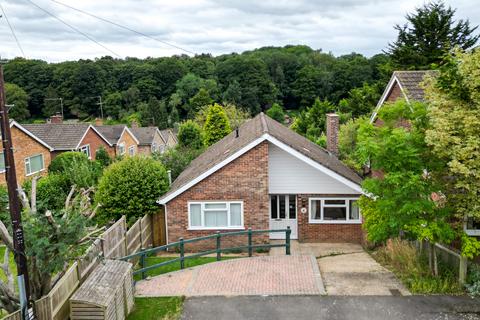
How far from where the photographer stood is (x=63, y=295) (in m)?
10.0

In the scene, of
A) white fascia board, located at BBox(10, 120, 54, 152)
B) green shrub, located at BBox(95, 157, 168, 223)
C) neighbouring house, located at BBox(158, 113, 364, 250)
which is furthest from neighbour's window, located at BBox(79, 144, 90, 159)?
neighbouring house, located at BBox(158, 113, 364, 250)

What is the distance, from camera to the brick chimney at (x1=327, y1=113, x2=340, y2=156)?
23.4m

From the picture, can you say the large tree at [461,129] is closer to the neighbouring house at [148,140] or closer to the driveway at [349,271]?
the driveway at [349,271]

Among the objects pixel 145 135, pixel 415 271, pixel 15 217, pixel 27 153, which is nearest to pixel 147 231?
pixel 15 217

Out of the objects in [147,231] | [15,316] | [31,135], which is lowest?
[147,231]

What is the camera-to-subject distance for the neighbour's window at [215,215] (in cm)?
1812

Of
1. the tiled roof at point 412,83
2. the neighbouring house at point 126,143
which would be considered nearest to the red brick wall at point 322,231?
the tiled roof at point 412,83

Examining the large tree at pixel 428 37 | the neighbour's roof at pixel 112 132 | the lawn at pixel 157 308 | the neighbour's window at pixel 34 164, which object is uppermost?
the large tree at pixel 428 37

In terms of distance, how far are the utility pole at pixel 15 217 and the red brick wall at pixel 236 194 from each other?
9.31 metres

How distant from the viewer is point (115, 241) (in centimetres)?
1373

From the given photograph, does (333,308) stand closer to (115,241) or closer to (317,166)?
(115,241)

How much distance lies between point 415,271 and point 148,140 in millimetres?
45504

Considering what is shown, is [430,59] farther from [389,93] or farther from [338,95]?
[338,95]

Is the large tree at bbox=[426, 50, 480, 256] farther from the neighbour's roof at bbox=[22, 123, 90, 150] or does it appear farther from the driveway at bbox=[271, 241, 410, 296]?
the neighbour's roof at bbox=[22, 123, 90, 150]
